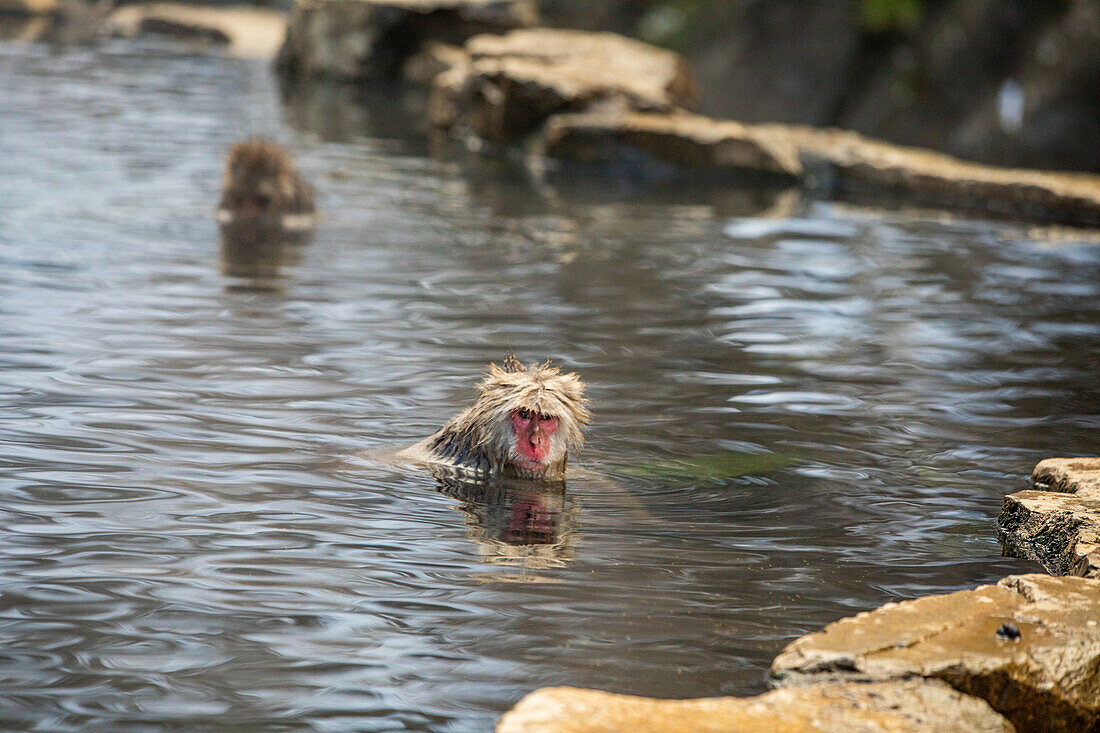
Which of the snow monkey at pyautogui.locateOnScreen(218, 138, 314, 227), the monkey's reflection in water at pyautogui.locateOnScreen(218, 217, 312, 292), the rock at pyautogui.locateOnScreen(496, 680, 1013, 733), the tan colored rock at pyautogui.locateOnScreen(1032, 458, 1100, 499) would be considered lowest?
the rock at pyautogui.locateOnScreen(496, 680, 1013, 733)

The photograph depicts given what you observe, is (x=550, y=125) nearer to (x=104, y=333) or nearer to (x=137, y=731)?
(x=104, y=333)

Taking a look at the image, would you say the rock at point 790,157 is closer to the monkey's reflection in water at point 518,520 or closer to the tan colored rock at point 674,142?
the tan colored rock at point 674,142

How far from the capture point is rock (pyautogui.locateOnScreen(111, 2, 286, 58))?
82.9 ft

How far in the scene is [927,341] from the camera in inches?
291

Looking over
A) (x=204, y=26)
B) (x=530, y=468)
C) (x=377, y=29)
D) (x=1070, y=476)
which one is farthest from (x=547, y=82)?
(x=204, y=26)

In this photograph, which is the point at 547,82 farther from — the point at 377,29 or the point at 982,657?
the point at 982,657

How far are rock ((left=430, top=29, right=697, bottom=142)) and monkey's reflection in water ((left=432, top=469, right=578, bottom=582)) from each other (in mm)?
9855

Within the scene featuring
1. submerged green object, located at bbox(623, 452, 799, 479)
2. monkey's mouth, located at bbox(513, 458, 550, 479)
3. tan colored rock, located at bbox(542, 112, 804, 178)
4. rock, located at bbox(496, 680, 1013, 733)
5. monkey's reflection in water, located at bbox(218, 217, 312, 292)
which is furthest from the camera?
tan colored rock, located at bbox(542, 112, 804, 178)

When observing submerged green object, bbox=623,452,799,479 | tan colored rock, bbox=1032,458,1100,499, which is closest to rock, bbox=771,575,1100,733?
tan colored rock, bbox=1032,458,1100,499

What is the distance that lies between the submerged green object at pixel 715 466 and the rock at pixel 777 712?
200 centimetres

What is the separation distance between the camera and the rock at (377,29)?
19.1 m

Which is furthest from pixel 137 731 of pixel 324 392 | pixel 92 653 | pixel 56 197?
pixel 56 197

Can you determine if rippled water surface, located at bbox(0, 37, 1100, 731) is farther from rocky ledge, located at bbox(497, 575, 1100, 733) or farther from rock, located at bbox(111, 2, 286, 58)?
rock, located at bbox(111, 2, 286, 58)

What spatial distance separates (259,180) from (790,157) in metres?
6.33
